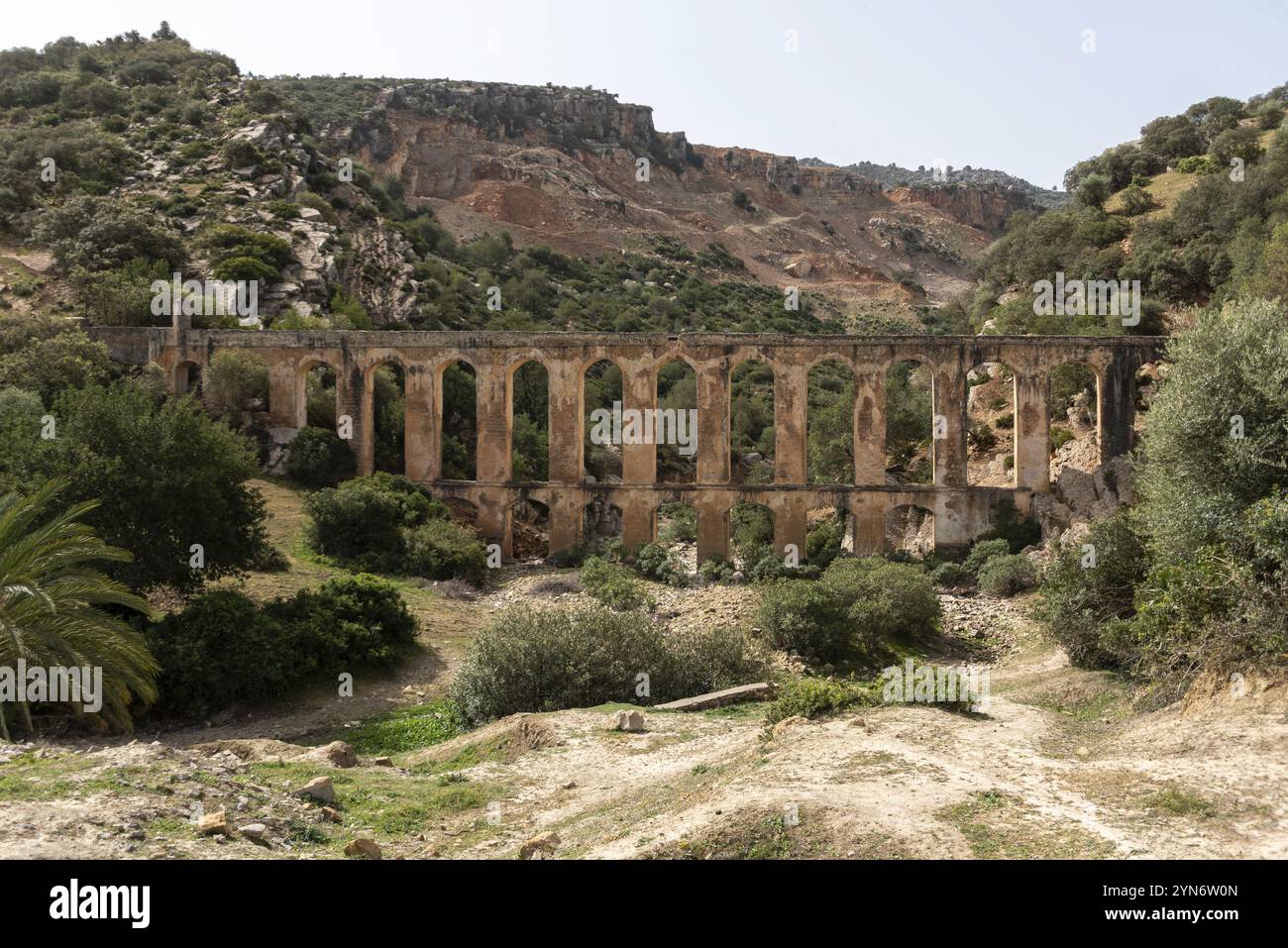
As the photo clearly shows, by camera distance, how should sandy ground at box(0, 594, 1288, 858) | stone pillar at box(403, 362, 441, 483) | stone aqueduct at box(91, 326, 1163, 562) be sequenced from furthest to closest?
stone pillar at box(403, 362, 441, 483)
stone aqueduct at box(91, 326, 1163, 562)
sandy ground at box(0, 594, 1288, 858)

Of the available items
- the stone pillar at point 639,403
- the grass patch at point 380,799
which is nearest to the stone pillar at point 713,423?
the stone pillar at point 639,403

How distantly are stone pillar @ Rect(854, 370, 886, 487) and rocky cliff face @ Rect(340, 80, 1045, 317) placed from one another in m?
45.5

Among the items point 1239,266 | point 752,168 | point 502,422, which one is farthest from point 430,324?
point 752,168

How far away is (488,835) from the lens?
991 cm

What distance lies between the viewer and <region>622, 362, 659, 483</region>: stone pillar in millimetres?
29969

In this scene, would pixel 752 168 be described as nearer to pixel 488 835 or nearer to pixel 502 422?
pixel 502 422

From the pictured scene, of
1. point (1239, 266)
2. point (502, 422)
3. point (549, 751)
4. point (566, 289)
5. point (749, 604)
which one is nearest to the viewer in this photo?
point (549, 751)

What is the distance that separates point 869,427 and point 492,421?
10.8m

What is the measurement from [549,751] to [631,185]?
8001 centimetres

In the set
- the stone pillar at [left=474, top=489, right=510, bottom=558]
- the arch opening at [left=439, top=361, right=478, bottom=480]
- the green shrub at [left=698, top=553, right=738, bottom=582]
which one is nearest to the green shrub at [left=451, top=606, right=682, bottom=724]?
the green shrub at [left=698, top=553, right=738, bottom=582]

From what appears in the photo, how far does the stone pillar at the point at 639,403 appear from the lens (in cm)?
2997

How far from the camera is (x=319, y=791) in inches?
414

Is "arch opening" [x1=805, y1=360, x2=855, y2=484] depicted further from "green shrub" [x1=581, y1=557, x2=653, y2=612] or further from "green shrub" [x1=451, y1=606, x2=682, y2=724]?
"green shrub" [x1=451, y1=606, x2=682, y2=724]
